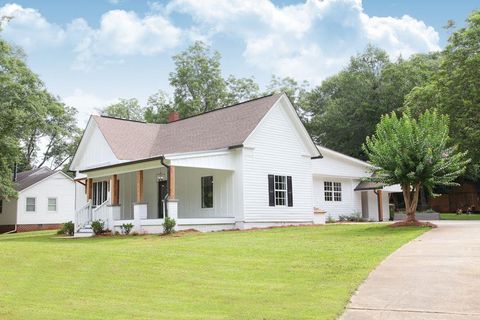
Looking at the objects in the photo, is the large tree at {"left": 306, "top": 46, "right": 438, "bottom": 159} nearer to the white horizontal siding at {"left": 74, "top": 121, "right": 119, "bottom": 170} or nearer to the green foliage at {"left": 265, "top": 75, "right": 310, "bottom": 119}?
the green foliage at {"left": 265, "top": 75, "right": 310, "bottom": 119}

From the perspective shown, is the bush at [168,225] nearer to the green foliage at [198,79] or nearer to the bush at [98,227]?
the bush at [98,227]

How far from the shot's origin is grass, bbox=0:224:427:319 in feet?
23.0

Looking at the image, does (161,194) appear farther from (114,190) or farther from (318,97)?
(318,97)

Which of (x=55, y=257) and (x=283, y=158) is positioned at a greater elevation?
(x=283, y=158)

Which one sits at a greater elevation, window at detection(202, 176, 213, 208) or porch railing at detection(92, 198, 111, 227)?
window at detection(202, 176, 213, 208)

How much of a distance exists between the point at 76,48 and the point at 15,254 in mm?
12206

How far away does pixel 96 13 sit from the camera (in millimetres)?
16344

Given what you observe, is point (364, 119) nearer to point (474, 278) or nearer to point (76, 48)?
point (76, 48)

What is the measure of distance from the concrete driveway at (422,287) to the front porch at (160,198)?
10.5m

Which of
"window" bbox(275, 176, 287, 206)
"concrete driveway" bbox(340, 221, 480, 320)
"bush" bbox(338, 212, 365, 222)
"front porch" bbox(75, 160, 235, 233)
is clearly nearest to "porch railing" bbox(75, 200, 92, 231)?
"front porch" bbox(75, 160, 235, 233)

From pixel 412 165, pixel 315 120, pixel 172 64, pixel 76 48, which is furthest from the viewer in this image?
pixel 172 64

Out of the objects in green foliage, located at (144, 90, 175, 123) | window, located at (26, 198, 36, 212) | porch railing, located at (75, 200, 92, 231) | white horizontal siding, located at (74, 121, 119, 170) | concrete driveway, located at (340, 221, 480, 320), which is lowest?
concrete driveway, located at (340, 221, 480, 320)

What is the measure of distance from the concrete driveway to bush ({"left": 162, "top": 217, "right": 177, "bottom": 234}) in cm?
960

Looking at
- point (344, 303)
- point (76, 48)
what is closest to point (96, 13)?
point (76, 48)
